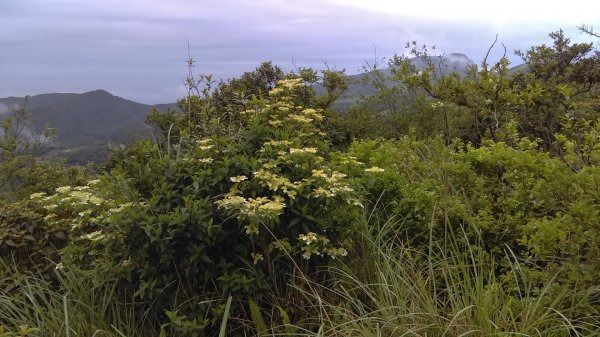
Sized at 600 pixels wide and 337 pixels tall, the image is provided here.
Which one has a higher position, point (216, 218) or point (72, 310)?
point (216, 218)

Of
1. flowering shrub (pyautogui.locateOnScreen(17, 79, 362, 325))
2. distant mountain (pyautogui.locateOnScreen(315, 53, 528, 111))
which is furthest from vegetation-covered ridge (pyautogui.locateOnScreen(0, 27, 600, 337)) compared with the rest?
distant mountain (pyautogui.locateOnScreen(315, 53, 528, 111))

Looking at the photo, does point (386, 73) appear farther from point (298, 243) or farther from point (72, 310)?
point (72, 310)

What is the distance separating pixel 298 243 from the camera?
11.2 ft

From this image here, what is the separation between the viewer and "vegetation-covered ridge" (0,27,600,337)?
2.99 m

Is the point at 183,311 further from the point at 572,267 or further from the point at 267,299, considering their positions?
the point at 572,267

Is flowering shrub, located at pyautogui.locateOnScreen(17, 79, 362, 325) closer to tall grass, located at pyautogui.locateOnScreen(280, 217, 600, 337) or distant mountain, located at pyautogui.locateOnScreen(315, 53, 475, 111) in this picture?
tall grass, located at pyautogui.locateOnScreen(280, 217, 600, 337)

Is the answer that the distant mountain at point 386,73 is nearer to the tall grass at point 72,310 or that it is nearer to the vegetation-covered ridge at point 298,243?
the vegetation-covered ridge at point 298,243

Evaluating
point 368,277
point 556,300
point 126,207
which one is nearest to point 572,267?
point 556,300

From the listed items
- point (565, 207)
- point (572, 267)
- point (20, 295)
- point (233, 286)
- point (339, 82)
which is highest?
point (339, 82)

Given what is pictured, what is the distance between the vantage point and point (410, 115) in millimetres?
8242

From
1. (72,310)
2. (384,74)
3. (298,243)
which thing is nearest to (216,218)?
(298,243)

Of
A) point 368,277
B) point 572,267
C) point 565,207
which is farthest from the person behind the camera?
point 368,277

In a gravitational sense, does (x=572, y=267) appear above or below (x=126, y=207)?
below

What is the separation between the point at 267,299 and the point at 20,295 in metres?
1.90
